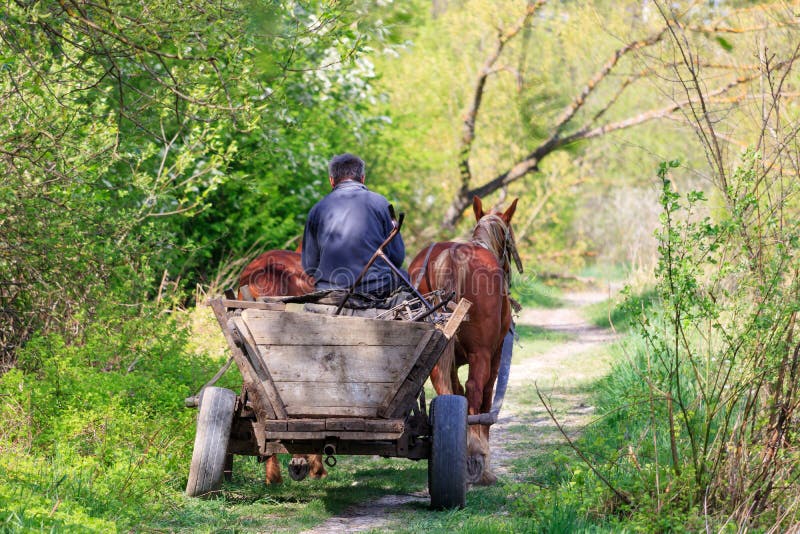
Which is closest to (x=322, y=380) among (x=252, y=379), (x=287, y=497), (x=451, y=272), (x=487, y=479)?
(x=252, y=379)

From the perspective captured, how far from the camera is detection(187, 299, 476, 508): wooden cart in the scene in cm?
540

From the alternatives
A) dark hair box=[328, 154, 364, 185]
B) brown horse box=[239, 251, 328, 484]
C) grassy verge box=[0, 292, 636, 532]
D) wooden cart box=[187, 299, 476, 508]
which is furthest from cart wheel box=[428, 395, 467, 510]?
brown horse box=[239, 251, 328, 484]

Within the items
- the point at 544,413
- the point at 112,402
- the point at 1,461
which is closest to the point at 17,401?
the point at 112,402

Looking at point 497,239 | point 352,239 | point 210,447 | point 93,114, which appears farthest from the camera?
point 497,239

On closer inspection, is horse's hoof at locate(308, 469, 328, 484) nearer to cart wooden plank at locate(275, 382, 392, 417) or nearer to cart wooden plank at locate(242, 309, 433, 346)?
cart wooden plank at locate(275, 382, 392, 417)

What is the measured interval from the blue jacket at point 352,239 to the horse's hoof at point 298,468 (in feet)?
3.85

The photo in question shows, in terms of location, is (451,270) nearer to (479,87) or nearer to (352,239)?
(352,239)

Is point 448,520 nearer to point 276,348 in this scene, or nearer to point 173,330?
point 276,348

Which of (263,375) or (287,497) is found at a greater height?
(263,375)

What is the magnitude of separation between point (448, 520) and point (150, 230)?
4.54m

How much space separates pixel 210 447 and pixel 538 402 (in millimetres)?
5890

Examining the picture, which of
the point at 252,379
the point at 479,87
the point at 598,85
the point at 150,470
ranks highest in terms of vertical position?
the point at 479,87

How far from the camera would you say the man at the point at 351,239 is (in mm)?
6387

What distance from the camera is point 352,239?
6.38 meters
